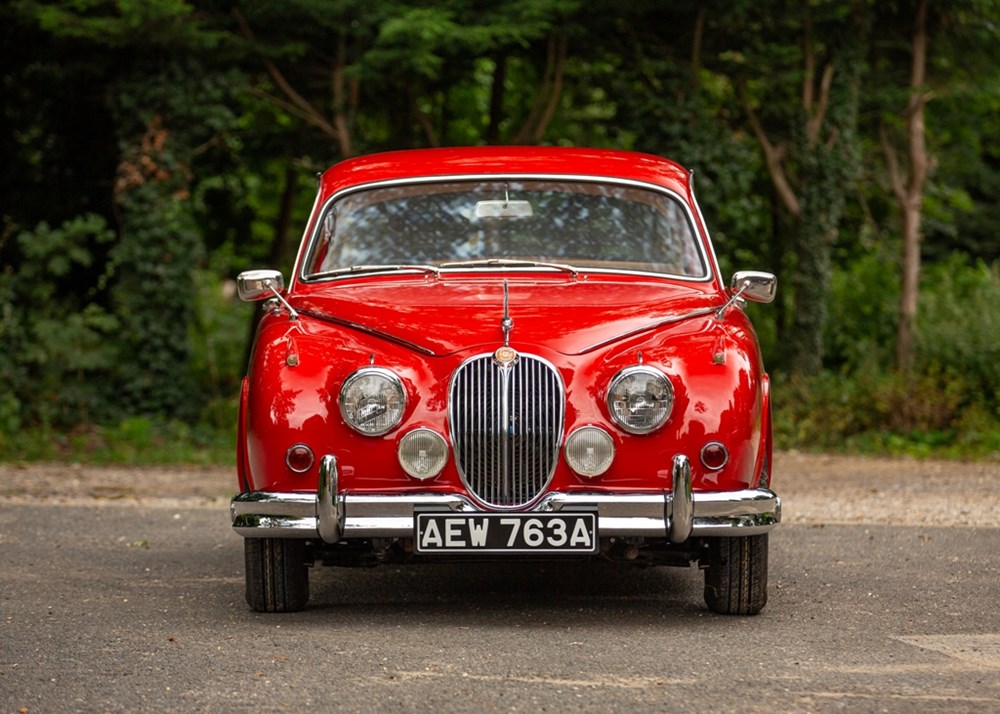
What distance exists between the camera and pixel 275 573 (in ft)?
19.0

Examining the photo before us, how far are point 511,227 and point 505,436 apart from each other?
1.60 metres

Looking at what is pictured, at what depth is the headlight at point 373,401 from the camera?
540 cm

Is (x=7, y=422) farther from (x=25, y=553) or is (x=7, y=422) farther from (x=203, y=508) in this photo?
(x=25, y=553)

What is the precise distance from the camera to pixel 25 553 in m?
7.74

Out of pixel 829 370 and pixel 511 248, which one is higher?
pixel 511 248

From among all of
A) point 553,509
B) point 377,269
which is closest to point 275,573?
point 553,509

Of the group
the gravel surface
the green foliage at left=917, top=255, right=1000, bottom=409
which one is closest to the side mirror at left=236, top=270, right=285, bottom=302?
the gravel surface

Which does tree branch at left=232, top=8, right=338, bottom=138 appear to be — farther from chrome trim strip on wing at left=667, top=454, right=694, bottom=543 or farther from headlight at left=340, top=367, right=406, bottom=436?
chrome trim strip on wing at left=667, top=454, right=694, bottom=543

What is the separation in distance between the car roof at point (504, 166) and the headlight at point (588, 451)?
6.00 ft

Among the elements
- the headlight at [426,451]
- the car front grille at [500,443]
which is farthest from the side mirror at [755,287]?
the headlight at [426,451]

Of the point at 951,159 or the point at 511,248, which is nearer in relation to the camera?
the point at 511,248

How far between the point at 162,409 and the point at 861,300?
8.85m

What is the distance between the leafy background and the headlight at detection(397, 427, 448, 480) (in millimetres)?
Answer: 9012

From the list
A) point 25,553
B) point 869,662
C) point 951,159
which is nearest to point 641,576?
point 869,662
